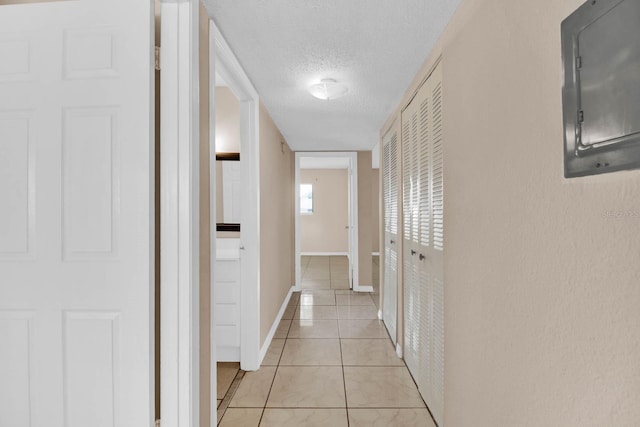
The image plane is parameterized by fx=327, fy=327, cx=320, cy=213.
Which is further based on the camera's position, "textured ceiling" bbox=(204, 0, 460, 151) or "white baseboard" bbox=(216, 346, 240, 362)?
"white baseboard" bbox=(216, 346, 240, 362)

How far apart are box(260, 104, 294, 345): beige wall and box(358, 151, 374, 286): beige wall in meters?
1.12

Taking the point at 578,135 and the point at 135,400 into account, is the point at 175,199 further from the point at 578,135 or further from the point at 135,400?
the point at 578,135

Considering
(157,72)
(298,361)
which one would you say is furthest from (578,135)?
(298,361)

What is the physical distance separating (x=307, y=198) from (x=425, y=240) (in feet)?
24.0

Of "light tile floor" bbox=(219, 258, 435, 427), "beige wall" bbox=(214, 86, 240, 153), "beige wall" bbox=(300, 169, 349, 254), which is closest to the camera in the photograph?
"light tile floor" bbox=(219, 258, 435, 427)

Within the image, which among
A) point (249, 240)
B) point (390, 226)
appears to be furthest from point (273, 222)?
point (390, 226)

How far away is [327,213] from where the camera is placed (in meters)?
9.31

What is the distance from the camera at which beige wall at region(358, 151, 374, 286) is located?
516 centimetres

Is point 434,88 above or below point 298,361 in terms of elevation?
above

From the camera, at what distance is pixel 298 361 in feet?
9.08

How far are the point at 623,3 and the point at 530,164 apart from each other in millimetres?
429

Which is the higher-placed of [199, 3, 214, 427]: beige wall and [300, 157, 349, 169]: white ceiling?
[300, 157, 349, 169]: white ceiling

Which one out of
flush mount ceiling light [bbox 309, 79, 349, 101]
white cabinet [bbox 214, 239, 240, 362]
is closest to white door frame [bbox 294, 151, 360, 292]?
white cabinet [bbox 214, 239, 240, 362]

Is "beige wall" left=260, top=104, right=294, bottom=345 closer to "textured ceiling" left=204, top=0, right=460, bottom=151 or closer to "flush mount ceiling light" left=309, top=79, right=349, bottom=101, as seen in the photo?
"textured ceiling" left=204, top=0, right=460, bottom=151
